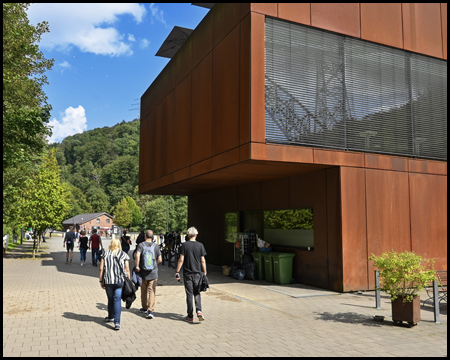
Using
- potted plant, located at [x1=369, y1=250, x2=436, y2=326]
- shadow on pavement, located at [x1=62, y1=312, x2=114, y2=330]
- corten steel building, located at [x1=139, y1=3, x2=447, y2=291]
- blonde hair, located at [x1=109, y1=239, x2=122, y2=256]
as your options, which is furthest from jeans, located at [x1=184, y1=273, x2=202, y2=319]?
corten steel building, located at [x1=139, y1=3, x2=447, y2=291]

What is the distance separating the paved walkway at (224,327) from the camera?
620 centimetres

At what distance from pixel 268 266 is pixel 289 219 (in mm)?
1837

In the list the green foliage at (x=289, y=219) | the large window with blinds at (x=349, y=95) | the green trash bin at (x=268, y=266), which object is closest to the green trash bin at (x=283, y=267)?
the green trash bin at (x=268, y=266)

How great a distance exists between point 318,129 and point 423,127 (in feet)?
14.9

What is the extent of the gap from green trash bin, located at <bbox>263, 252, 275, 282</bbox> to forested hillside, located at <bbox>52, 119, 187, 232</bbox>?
75.2 meters

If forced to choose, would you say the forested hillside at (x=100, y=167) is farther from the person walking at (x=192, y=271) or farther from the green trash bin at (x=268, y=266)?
the person walking at (x=192, y=271)

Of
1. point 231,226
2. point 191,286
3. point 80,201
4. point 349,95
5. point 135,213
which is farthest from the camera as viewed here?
point 80,201

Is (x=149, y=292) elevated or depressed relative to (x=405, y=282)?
depressed

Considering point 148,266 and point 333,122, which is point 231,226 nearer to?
point 333,122

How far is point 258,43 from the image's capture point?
11.5m

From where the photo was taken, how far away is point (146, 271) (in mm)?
8641

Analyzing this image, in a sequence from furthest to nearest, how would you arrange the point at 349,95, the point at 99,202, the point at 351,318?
the point at 99,202 → the point at 349,95 → the point at 351,318

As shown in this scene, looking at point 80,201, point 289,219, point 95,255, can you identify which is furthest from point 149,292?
point 80,201

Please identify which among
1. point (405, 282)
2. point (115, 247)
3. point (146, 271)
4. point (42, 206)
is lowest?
point (405, 282)
